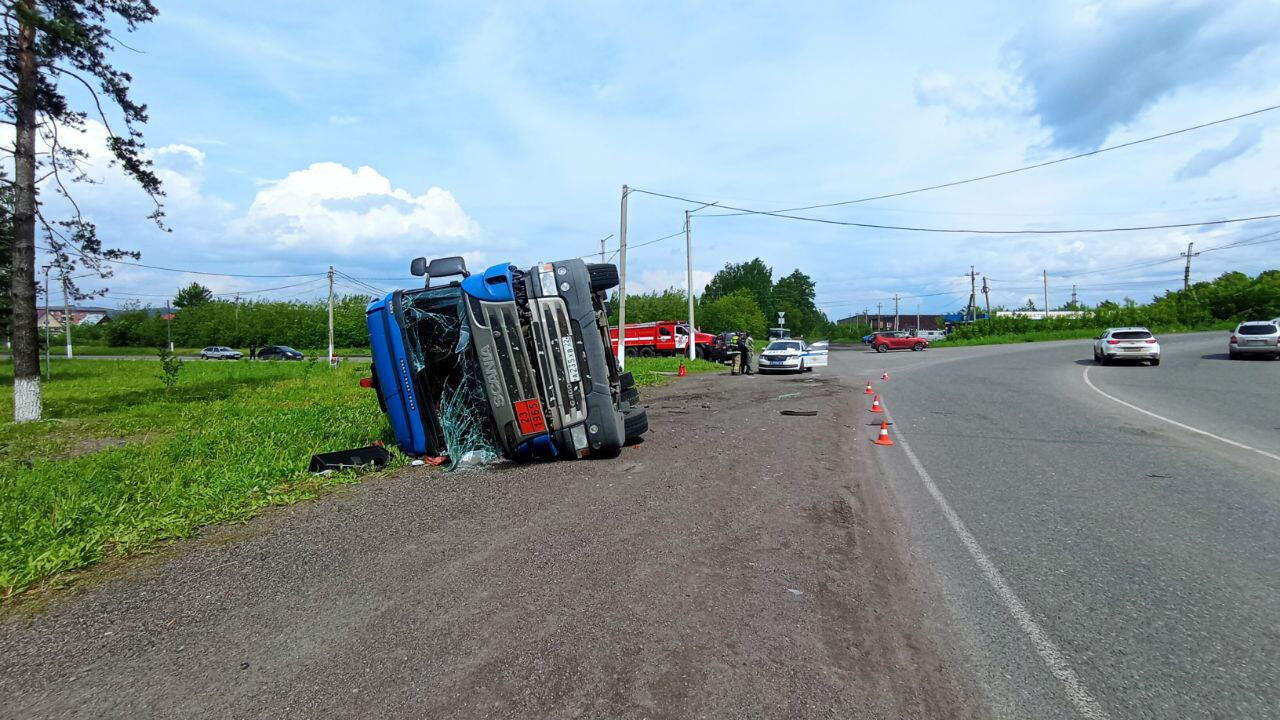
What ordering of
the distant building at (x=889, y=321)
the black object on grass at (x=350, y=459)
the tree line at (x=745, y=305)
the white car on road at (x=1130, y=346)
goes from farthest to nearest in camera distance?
the distant building at (x=889, y=321) < the tree line at (x=745, y=305) < the white car on road at (x=1130, y=346) < the black object on grass at (x=350, y=459)

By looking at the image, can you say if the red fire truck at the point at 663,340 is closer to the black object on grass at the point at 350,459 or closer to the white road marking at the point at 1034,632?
the black object on grass at the point at 350,459

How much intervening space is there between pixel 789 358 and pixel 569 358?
1953 centimetres

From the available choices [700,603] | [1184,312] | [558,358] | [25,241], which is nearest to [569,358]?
[558,358]

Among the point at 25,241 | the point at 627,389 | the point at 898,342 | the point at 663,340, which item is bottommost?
the point at 627,389

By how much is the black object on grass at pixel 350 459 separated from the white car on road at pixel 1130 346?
27800 millimetres

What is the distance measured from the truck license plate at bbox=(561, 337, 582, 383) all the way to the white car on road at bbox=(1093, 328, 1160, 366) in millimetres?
26219

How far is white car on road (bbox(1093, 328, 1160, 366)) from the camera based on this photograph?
25016 millimetres

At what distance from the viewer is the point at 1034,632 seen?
347 cm

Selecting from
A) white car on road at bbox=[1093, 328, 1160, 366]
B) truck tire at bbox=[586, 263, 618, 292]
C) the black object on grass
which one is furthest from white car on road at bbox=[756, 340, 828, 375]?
the black object on grass

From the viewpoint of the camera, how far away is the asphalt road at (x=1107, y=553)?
2992mm

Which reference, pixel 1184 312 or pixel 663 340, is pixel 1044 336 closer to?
pixel 1184 312

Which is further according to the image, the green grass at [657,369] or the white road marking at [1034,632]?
the green grass at [657,369]

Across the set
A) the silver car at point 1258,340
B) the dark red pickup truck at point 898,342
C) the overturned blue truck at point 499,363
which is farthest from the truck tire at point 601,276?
the dark red pickup truck at point 898,342

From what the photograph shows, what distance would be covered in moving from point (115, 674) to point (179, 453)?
6.70 metres
